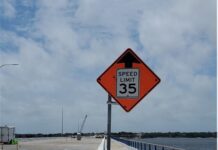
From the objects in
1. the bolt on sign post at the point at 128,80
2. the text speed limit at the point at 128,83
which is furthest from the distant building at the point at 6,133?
the text speed limit at the point at 128,83

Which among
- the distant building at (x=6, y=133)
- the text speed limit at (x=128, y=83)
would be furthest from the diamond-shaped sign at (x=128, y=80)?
the distant building at (x=6, y=133)

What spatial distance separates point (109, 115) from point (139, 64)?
1097 millimetres

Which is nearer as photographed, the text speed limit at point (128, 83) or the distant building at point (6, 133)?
the text speed limit at point (128, 83)

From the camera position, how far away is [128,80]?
968 centimetres

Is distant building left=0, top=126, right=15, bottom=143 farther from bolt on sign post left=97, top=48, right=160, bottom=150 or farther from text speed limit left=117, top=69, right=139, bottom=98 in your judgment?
text speed limit left=117, top=69, right=139, bottom=98

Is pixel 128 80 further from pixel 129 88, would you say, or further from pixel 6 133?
pixel 6 133

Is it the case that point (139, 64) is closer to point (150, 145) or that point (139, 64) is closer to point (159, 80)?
point (159, 80)

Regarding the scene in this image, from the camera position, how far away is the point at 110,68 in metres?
9.88

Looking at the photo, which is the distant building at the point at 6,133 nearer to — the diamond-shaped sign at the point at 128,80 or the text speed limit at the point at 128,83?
the diamond-shaped sign at the point at 128,80

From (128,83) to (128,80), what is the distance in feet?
0.20

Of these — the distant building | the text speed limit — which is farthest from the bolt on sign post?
the distant building

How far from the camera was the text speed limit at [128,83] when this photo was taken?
9.65m

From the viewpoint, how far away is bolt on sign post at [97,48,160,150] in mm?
9656

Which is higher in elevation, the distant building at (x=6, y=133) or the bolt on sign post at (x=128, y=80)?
the bolt on sign post at (x=128, y=80)
